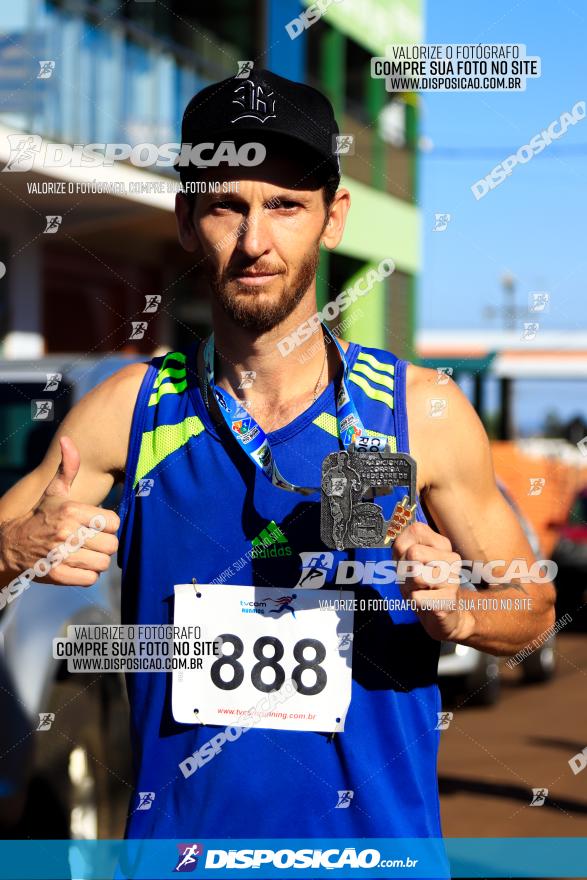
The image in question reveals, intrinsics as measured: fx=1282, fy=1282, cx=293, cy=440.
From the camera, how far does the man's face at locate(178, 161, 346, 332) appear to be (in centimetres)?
257

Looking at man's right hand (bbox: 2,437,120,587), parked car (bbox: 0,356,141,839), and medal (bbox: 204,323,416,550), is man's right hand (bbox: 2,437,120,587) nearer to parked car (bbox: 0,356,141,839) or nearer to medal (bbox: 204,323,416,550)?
medal (bbox: 204,323,416,550)

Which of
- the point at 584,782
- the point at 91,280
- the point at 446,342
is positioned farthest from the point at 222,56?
the point at 446,342

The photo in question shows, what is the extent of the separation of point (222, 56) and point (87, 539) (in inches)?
523

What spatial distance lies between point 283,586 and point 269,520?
15cm

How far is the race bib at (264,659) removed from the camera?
100 inches

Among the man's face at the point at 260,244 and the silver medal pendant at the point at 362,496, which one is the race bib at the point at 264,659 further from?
the man's face at the point at 260,244

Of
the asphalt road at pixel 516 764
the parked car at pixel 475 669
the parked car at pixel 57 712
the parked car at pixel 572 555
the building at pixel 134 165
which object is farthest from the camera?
the parked car at pixel 572 555

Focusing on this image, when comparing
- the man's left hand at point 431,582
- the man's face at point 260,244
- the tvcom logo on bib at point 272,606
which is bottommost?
the tvcom logo on bib at point 272,606

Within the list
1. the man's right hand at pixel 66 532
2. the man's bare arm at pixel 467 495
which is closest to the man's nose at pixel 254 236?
the man's bare arm at pixel 467 495

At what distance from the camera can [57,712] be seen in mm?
4598

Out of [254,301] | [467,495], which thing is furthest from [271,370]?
[467,495]

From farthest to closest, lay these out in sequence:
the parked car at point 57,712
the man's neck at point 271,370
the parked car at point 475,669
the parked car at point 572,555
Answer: the parked car at point 572,555, the parked car at point 475,669, the parked car at point 57,712, the man's neck at point 271,370

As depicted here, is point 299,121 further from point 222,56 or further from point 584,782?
Answer: point 222,56

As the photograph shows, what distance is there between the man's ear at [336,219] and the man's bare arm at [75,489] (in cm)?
48
